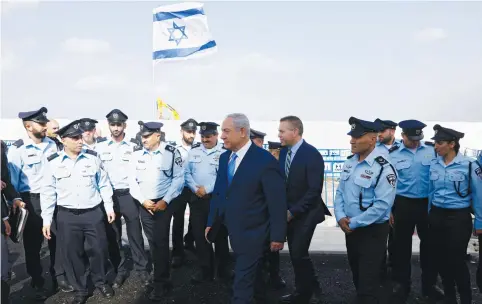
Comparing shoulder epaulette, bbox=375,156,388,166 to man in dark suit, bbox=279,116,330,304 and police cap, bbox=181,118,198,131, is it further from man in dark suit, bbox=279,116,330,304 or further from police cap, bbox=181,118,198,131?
police cap, bbox=181,118,198,131

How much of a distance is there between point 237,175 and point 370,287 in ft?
5.16

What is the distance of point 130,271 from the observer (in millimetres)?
5621

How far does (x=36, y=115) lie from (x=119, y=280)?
89.6 inches

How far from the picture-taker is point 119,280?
5062 mm

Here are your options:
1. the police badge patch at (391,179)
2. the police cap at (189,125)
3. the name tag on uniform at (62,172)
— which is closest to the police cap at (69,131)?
the name tag on uniform at (62,172)

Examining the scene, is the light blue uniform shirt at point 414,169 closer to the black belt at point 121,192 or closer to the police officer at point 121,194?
the police officer at point 121,194

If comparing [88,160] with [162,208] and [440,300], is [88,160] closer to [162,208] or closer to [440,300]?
[162,208]

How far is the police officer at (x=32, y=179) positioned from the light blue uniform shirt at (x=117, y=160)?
797mm

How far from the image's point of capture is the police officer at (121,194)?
521cm

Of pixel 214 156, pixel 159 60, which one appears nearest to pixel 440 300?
pixel 214 156

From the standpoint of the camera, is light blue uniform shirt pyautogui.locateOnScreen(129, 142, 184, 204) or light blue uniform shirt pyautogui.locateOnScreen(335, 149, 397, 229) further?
light blue uniform shirt pyautogui.locateOnScreen(129, 142, 184, 204)

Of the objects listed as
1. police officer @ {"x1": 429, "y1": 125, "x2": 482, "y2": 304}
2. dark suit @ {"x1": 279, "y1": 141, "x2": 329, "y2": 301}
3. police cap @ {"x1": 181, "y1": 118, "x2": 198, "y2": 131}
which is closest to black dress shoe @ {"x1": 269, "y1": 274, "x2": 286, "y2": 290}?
dark suit @ {"x1": 279, "y1": 141, "x2": 329, "y2": 301}

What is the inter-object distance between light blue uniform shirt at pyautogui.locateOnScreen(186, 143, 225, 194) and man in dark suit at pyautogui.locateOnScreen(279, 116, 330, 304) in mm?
1477

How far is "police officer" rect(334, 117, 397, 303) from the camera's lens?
142 inches
